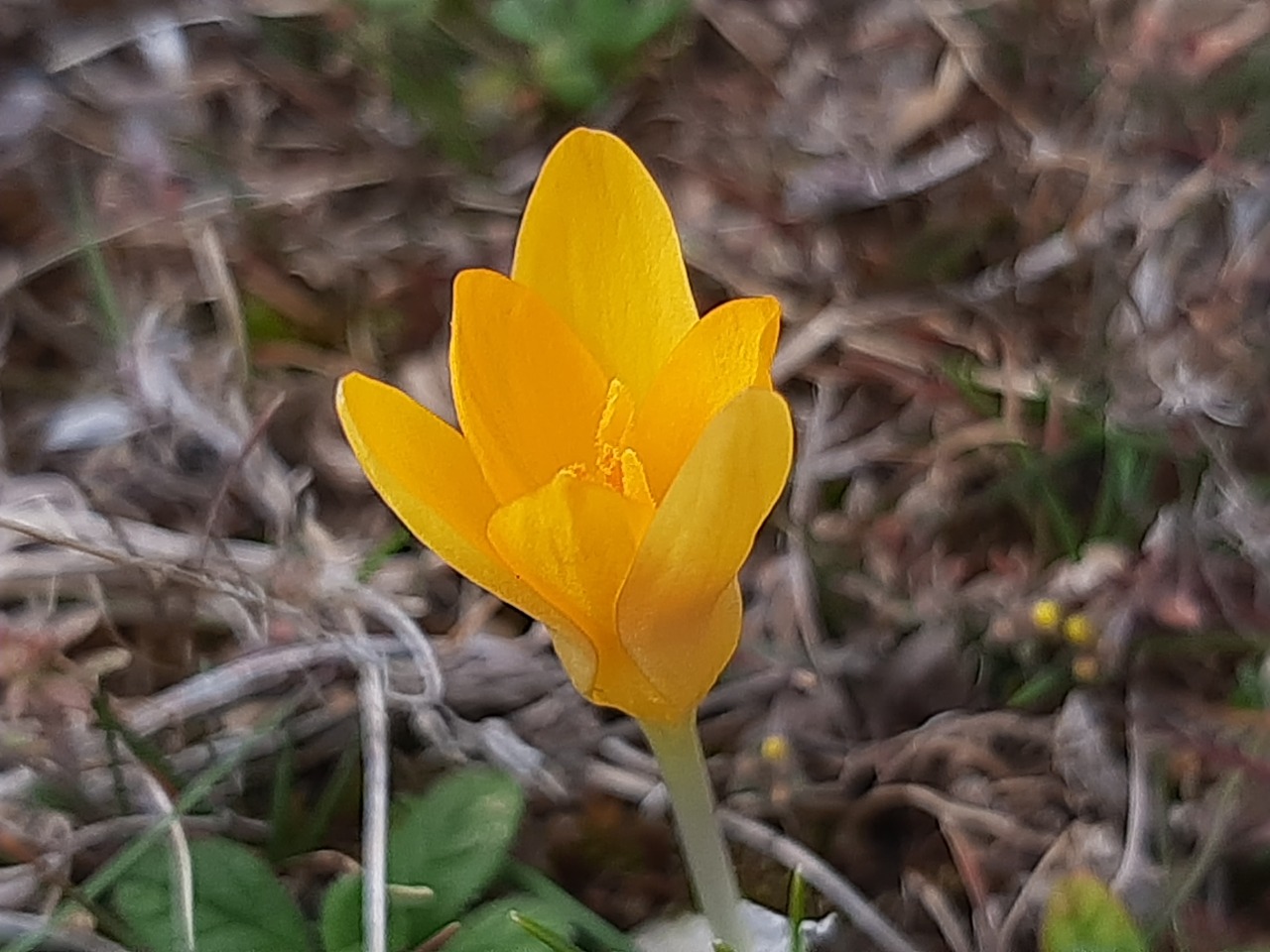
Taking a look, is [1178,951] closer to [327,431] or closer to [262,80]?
[327,431]

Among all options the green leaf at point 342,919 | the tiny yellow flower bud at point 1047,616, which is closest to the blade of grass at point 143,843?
the green leaf at point 342,919

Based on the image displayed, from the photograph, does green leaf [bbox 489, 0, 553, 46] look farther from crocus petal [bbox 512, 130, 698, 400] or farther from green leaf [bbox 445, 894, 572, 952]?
green leaf [bbox 445, 894, 572, 952]

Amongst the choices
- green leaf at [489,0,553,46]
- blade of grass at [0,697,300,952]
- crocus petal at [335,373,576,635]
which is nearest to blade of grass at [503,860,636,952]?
blade of grass at [0,697,300,952]

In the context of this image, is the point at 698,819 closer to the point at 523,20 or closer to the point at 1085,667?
the point at 1085,667

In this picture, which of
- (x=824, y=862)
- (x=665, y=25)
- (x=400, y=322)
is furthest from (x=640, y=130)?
(x=824, y=862)

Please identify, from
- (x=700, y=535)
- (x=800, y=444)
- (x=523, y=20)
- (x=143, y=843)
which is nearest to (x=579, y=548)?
(x=700, y=535)

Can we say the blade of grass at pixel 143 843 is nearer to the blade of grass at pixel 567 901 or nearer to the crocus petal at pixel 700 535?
the blade of grass at pixel 567 901
